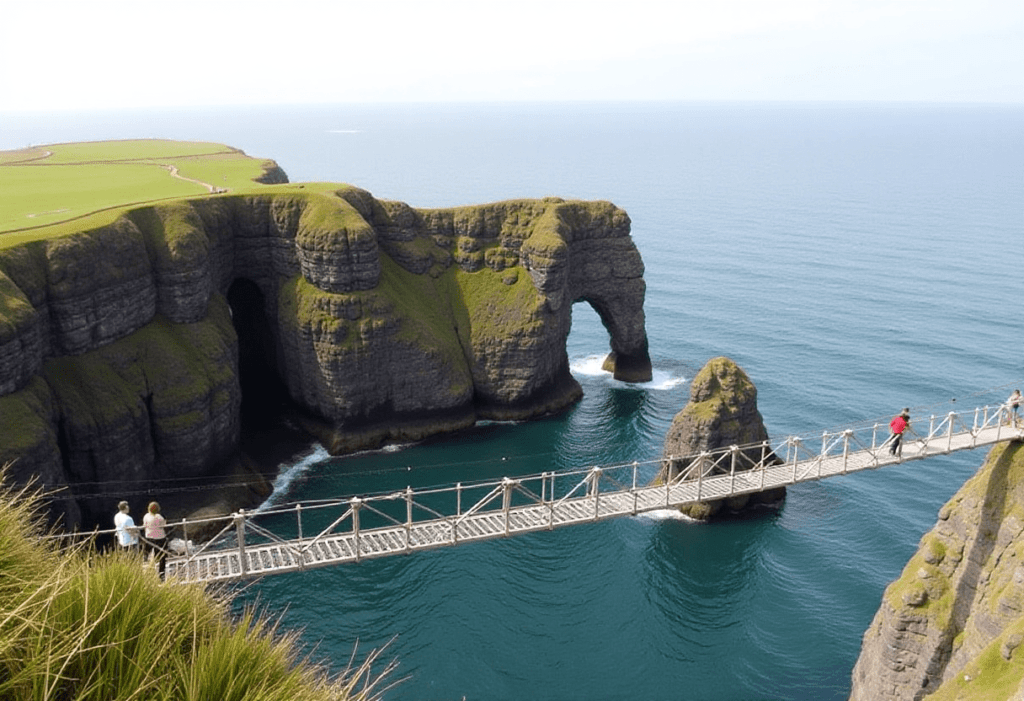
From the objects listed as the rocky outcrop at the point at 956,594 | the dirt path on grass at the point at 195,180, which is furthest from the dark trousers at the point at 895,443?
the dirt path on grass at the point at 195,180

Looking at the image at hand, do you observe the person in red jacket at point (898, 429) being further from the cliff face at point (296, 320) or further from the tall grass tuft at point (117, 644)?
the tall grass tuft at point (117, 644)

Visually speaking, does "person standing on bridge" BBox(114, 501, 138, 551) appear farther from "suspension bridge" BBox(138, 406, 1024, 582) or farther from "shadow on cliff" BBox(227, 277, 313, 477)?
"shadow on cliff" BBox(227, 277, 313, 477)

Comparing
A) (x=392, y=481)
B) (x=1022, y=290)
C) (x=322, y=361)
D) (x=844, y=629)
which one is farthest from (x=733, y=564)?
(x=1022, y=290)

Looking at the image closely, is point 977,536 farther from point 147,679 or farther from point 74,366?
point 74,366

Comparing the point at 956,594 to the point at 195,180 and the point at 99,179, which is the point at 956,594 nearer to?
the point at 195,180

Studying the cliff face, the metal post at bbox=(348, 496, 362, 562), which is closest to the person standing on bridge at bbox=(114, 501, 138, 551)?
the metal post at bbox=(348, 496, 362, 562)
